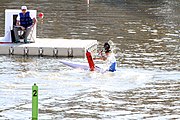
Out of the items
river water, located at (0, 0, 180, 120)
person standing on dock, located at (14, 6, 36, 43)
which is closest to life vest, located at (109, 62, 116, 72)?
river water, located at (0, 0, 180, 120)

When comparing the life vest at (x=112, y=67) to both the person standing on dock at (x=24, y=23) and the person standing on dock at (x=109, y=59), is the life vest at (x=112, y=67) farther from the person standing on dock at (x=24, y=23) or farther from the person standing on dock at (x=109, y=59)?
the person standing on dock at (x=24, y=23)

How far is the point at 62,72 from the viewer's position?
27.4 metres

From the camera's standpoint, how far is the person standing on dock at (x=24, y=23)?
32.2 meters

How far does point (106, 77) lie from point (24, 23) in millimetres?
6780

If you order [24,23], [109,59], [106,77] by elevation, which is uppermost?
[24,23]

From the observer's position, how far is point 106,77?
26.6 meters

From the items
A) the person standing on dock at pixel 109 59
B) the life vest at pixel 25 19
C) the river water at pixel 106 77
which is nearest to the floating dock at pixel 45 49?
the river water at pixel 106 77

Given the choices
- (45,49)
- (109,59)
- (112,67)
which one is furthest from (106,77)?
(45,49)

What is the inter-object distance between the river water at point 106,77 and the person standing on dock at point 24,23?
1531mm

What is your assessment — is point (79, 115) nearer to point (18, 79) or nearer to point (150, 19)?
point (18, 79)

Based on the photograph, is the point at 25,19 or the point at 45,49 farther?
the point at 25,19

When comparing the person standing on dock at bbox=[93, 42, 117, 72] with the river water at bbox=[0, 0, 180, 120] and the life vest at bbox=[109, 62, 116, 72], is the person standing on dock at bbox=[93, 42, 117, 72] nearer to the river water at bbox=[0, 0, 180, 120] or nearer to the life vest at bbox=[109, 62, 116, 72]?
the life vest at bbox=[109, 62, 116, 72]

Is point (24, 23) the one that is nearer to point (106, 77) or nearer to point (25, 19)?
point (25, 19)

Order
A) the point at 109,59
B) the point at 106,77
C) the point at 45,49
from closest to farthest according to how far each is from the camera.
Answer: the point at 106,77
the point at 109,59
the point at 45,49
